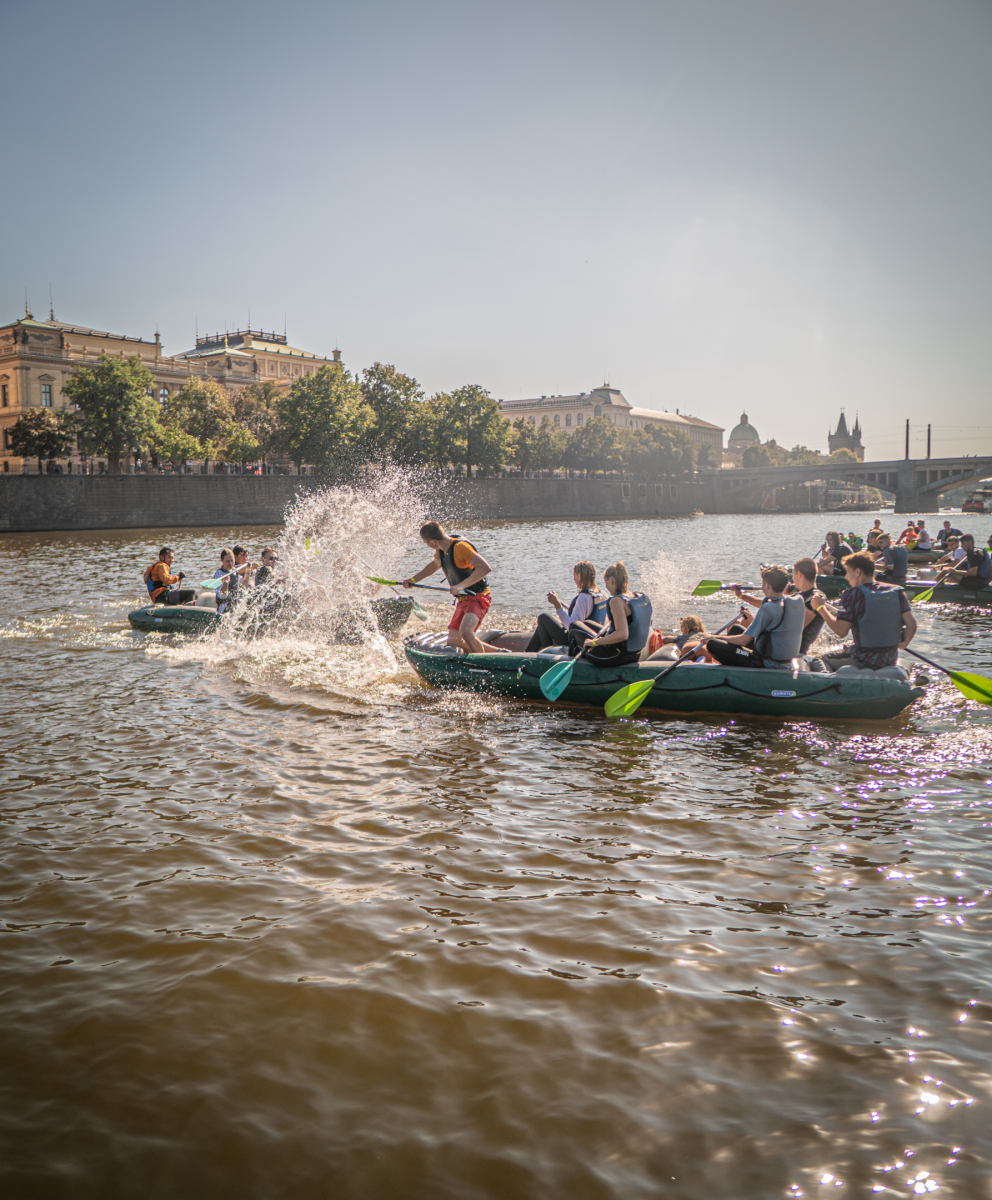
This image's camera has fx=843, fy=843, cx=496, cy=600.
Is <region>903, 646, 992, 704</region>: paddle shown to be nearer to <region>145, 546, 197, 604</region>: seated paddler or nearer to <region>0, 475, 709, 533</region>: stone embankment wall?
<region>145, 546, 197, 604</region>: seated paddler

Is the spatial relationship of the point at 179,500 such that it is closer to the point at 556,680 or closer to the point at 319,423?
the point at 319,423

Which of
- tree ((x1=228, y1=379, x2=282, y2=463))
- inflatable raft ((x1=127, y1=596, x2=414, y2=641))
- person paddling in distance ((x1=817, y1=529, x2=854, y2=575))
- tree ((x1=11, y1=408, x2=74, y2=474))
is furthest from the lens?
tree ((x1=228, y1=379, x2=282, y2=463))

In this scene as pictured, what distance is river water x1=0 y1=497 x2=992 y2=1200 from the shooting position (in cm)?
365

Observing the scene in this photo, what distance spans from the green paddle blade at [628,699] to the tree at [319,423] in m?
60.3

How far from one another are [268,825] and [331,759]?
1.73 m

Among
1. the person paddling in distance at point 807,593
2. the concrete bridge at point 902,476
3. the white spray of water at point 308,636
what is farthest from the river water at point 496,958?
the concrete bridge at point 902,476

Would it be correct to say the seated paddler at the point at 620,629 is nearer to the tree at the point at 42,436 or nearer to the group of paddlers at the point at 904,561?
the group of paddlers at the point at 904,561

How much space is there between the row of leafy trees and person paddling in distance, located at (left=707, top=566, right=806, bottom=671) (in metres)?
57.6

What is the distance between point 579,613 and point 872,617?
A: 11.3ft

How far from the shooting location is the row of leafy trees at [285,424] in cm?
5888

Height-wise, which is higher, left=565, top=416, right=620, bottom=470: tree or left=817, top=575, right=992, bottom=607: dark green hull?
left=565, top=416, right=620, bottom=470: tree

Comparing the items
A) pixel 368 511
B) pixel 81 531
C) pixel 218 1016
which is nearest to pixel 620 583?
pixel 218 1016

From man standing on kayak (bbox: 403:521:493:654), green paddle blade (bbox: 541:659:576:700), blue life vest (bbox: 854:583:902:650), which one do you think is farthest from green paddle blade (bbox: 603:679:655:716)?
blue life vest (bbox: 854:583:902:650)

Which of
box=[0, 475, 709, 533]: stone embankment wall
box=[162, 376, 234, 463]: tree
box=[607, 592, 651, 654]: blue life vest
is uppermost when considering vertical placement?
box=[162, 376, 234, 463]: tree
